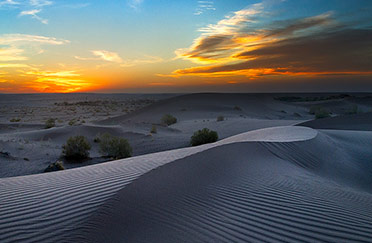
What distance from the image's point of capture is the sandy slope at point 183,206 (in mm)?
2986

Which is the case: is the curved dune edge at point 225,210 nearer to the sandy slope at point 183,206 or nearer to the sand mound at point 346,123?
the sandy slope at point 183,206

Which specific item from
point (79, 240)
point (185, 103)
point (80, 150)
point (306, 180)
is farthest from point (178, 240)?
point (185, 103)

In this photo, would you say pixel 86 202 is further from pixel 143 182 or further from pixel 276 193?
pixel 276 193

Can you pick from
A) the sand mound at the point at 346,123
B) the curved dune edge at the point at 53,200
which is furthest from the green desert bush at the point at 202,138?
the curved dune edge at the point at 53,200

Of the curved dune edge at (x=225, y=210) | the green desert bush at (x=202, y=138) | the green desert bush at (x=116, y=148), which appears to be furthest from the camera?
the green desert bush at (x=202, y=138)

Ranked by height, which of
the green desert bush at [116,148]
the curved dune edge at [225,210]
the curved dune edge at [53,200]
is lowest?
the green desert bush at [116,148]

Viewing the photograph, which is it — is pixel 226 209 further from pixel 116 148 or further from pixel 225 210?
pixel 116 148

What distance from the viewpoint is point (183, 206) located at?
3.63 meters

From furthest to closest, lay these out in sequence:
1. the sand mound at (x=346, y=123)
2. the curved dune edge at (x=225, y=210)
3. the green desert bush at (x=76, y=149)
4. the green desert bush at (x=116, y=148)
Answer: the sand mound at (x=346, y=123), the green desert bush at (x=116, y=148), the green desert bush at (x=76, y=149), the curved dune edge at (x=225, y=210)

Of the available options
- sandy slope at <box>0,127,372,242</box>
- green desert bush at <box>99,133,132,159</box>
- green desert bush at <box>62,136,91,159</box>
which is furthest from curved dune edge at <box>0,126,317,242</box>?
green desert bush at <box>99,133,132,159</box>

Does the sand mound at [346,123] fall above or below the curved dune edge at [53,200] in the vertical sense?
below

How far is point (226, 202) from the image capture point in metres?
3.80

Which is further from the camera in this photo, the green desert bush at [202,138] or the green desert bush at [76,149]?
the green desert bush at [202,138]

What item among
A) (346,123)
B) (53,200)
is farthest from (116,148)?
(346,123)
